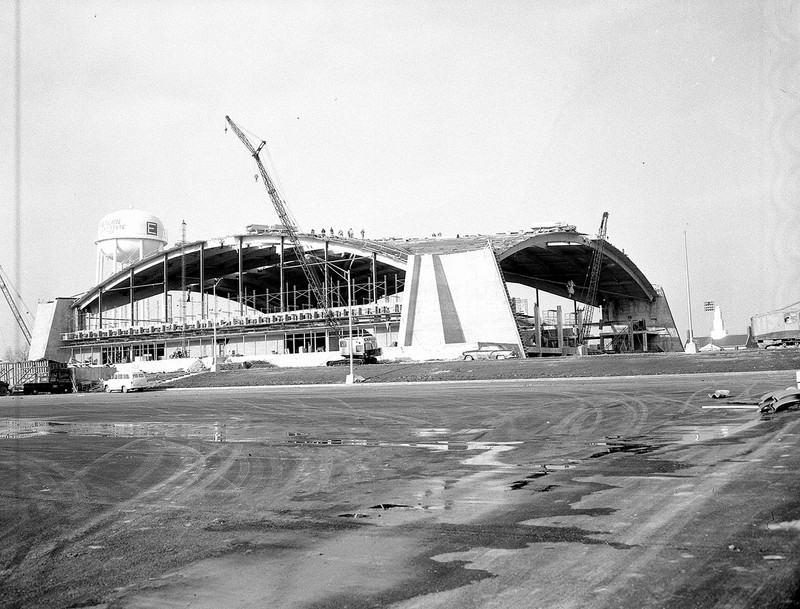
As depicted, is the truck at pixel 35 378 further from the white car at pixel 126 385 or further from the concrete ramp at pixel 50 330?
the concrete ramp at pixel 50 330

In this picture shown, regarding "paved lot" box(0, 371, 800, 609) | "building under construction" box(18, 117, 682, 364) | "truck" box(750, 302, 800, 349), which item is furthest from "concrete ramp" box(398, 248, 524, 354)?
"paved lot" box(0, 371, 800, 609)

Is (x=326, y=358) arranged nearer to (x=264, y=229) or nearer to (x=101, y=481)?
(x=264, y=229)

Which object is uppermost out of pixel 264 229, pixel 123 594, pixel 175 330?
pixel 264 229

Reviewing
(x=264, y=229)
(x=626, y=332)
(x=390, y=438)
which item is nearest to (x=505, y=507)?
(x=390, y=438)

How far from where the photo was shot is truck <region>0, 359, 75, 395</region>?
240 ft

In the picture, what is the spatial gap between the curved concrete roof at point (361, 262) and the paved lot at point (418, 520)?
63.8 metres

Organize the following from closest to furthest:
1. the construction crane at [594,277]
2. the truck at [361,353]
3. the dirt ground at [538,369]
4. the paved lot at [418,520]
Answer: the paved lot at [418,520] < the dirt ground at [538,369] < the truck at [361,353] < the construction crane at [594,277]

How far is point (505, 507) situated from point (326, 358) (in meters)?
72.4

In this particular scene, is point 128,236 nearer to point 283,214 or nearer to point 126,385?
point 283,214

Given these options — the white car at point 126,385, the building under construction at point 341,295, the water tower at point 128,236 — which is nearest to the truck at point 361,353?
the building under construction at point 341,295

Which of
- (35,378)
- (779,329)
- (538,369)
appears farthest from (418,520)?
(35,378)

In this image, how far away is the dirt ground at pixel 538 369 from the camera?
1759 inches

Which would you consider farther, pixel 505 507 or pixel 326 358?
pixel 326 358

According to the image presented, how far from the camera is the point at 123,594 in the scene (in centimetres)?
603
